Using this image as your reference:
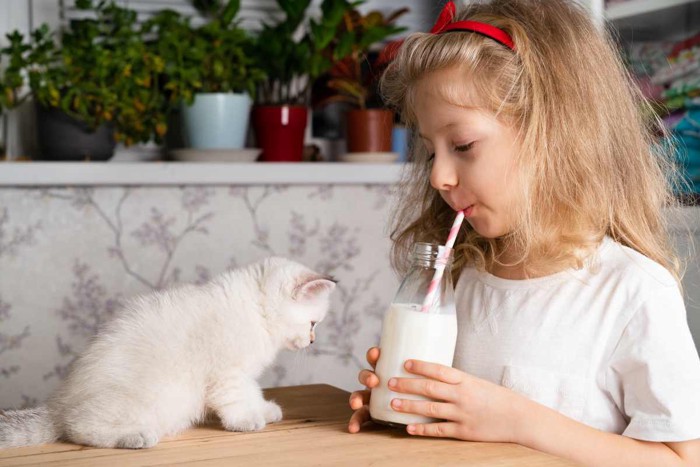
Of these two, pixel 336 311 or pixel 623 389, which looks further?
pixel 336 311

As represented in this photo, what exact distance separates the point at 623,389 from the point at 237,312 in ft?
1.60

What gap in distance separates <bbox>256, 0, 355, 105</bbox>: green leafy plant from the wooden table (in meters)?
1.28

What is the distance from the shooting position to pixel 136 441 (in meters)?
0.87

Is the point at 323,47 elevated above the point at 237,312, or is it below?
above

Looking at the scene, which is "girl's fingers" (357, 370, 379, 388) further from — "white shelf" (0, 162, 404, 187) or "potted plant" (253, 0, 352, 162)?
"potted plant" (253, 0, 352, 162)

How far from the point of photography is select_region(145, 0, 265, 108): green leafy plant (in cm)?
198

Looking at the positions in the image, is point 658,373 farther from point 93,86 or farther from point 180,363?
point 93,86

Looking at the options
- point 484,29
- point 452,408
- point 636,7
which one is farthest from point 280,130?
point 452,408

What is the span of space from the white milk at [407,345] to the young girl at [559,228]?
0.03 meters

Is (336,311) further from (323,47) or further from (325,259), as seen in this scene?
(323,47)

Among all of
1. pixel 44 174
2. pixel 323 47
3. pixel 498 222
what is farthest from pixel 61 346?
pixel 498 222

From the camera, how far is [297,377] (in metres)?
2.15

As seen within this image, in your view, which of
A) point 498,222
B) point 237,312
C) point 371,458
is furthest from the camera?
point 498,222

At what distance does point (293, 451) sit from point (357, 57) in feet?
4.81
